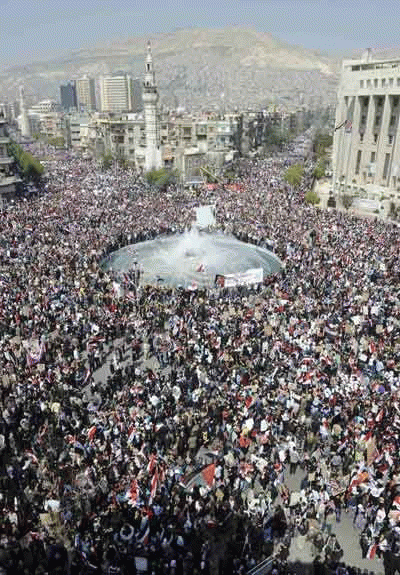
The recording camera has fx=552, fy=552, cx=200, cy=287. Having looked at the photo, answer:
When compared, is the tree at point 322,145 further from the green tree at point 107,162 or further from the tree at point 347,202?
the tree at point 347,202

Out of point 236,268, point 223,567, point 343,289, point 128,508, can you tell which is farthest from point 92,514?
point 236,268

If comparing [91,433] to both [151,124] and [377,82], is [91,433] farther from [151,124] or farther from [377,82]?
[151,124]

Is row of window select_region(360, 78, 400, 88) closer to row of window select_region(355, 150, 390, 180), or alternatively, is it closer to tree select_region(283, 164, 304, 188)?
row of window select_region(355, 150, 390, 180)

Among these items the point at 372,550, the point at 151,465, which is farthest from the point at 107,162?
the point at 372,550

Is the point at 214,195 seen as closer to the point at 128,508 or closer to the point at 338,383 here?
the point at 338,383

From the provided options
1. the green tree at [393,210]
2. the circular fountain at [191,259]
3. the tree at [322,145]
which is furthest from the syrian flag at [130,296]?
the tree at [322,145]

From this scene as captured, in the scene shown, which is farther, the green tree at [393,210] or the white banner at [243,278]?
the green tree at [393,210]

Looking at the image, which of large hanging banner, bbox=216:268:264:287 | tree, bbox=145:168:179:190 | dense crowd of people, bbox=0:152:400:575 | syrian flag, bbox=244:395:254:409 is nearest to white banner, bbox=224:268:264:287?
large hanging banner, bbox=216:268:264:287
